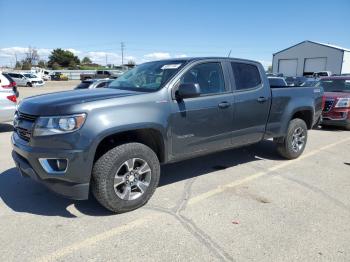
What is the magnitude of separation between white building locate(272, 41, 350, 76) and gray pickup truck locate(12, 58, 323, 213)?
1840 inches

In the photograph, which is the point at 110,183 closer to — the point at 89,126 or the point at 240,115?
the point at 89,126

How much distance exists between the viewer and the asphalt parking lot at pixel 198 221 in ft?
10.1

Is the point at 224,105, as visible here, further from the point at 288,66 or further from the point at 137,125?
the point at 288,66

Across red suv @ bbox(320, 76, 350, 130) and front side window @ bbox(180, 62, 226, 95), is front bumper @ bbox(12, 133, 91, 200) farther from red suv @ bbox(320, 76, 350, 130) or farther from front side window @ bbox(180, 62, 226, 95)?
red suv @ bbox(320, 76, 350, 130)

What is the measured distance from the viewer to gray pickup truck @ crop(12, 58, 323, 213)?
11.3ft

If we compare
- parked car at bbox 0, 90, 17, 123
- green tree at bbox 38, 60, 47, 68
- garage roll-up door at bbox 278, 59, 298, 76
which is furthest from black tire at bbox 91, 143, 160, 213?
green tree at bbox 38, 60, 47, 68

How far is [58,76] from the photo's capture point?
196 ft

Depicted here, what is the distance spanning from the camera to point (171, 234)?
3.40 metres

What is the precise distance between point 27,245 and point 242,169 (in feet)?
11.7

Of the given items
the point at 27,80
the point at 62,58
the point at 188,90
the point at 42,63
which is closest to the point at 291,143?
the point at 188,90

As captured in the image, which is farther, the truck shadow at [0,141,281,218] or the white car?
the white car

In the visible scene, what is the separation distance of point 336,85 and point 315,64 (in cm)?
4422

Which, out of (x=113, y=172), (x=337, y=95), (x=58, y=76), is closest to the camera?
(x=113, y=172)

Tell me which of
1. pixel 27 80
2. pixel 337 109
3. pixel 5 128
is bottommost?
pixel 5 128
